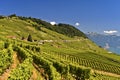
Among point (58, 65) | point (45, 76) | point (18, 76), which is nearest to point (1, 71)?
point (18, 76)

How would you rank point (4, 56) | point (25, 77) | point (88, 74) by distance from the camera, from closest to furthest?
point (25, 77)
point (4, 56)
point (88, 74)

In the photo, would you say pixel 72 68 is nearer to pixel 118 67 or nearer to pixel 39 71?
pixel 39 71

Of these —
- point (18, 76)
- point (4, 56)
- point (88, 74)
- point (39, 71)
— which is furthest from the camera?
point (88, 74)

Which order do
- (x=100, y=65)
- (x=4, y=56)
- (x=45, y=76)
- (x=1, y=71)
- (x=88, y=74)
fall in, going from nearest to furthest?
(x=1, y=71), (x=4, y=56), (x=45, y=76), (x=88, y=74), (x=100, y=65)

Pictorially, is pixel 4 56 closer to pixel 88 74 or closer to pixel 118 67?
pixel 88 74

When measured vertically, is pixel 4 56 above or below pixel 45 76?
above

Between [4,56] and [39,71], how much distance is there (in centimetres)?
1549

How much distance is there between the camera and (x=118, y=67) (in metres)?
186

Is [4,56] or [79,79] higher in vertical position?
[4,56]

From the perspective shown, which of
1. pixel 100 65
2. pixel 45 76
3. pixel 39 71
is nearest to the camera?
pixel 45 76

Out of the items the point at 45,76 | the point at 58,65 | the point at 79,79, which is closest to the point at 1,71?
the point at 45,76

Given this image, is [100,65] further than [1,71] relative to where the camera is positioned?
Yes

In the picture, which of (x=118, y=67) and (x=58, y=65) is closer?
(x=58, y=65)

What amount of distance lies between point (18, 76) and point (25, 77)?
5405 millimetres
